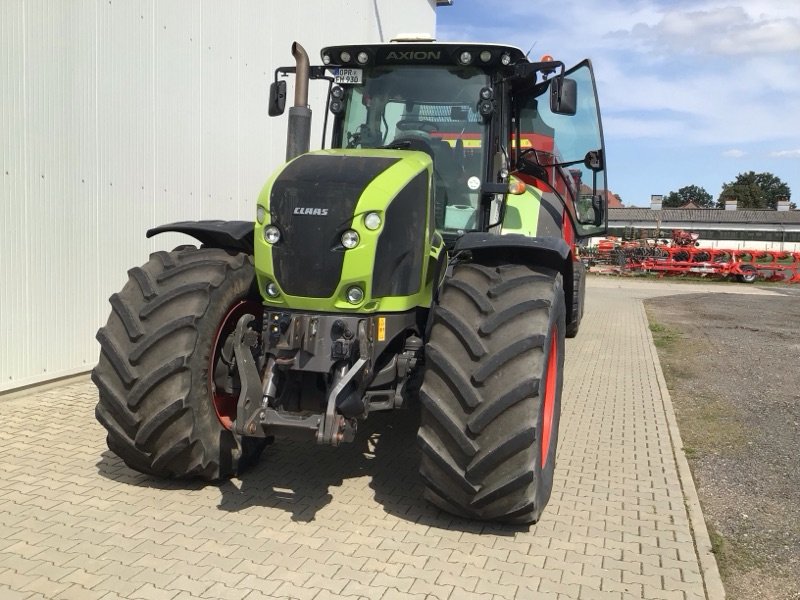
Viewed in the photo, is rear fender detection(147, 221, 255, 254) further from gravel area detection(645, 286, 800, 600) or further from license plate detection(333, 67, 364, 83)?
gravel area detection(645, 286, 800, 600)

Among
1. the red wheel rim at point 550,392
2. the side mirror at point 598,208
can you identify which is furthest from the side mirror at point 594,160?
the red wheel rim at point 550,392

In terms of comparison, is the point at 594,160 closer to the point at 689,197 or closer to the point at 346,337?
the point at 346,337

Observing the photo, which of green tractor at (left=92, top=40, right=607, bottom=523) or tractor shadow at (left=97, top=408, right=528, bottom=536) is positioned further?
tractor shadow at (left=97, top=408, right=528, bottom=536)

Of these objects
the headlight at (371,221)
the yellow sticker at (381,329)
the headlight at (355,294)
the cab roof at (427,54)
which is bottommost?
the yellow sticker at (381,329)

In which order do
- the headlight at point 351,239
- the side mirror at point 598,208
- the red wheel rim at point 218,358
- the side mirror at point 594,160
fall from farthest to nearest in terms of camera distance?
the side mirror at point 598,208 < the side mirror at point 594,160 < the red wheel rim at point 218,358 < the headlight at point 351,239

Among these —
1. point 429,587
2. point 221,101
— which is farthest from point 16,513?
point 221,101

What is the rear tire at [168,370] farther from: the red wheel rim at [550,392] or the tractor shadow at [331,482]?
the red wheel rim at [550,392]

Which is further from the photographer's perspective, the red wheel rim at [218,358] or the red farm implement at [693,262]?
the red farm implement at [693,262]

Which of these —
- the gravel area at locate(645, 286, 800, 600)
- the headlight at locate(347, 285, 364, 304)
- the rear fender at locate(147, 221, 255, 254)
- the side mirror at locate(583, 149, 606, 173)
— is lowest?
the gravel area at locate(645, 286, 800, 600)

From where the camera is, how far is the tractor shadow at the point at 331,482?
402cm

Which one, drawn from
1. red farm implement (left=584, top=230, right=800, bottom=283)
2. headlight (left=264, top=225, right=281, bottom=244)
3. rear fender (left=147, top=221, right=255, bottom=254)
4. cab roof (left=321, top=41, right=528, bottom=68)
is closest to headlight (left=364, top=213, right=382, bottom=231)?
headlight (left=264, top=225, right=281, bottom=244)

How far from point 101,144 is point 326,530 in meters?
4.77

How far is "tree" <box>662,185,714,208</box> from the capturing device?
385 feet

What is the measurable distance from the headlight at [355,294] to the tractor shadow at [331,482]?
123 centimetres
